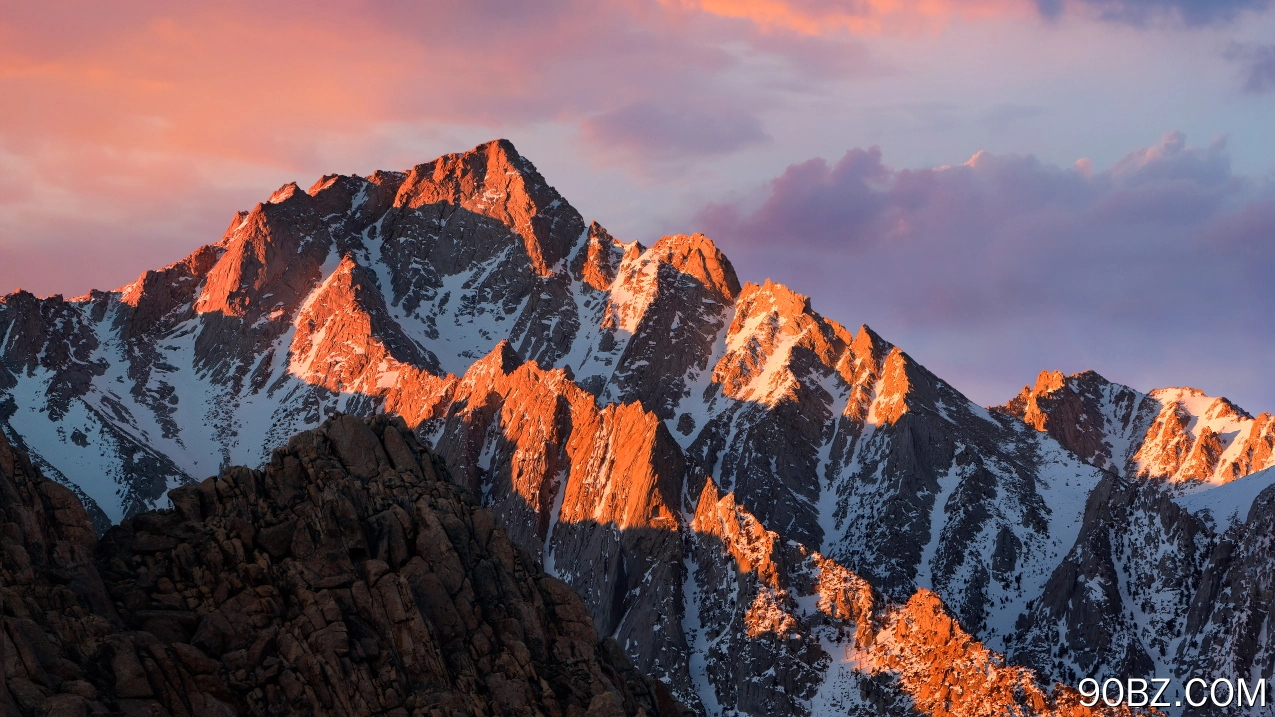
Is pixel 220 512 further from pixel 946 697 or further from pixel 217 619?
pixel 946 697

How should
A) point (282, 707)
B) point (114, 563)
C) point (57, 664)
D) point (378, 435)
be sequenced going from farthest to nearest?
point (378, 435) < point (114, 563) < point (282, 707) < point (57, 664)

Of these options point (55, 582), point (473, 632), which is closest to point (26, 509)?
point (55, 582)

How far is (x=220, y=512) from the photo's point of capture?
117 metres

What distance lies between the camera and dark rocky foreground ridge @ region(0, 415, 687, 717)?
95250mm

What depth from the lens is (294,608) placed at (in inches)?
4232

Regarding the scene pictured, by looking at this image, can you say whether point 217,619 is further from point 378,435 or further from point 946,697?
point 946,697

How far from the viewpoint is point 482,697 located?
109 m

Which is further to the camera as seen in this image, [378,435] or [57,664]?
[378,435]

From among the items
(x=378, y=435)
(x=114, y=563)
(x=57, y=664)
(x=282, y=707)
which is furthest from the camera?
(x=378, y=435)

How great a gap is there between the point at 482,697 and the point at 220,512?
25279 millimetres

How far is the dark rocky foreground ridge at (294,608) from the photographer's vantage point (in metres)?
95.2

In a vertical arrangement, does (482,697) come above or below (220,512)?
below

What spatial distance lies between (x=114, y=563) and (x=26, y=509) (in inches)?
282

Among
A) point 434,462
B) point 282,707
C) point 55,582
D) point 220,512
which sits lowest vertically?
point 282,707
